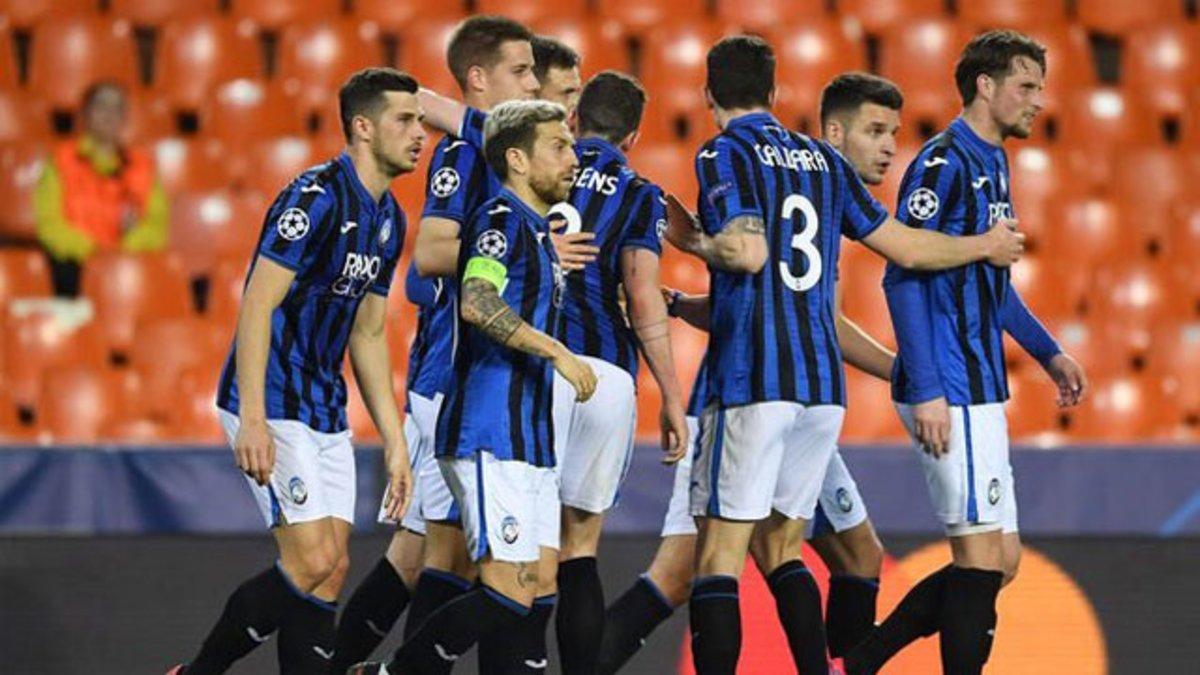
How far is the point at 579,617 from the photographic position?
533 centimetres

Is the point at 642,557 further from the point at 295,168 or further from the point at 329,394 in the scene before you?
the point at 295,168

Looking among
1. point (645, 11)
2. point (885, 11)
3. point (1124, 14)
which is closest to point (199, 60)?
point (645, 11)

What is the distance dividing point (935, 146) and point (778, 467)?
93 cm

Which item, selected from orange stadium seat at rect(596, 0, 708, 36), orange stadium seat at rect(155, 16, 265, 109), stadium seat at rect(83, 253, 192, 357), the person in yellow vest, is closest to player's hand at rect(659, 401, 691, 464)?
stadium seat at rect(83, 253, 192, 357)

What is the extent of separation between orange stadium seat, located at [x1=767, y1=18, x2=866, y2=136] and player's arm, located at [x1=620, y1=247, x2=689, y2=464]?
3746mm

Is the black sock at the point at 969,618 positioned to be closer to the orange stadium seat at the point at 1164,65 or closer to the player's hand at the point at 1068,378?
the player's hand at the point at 1068,378

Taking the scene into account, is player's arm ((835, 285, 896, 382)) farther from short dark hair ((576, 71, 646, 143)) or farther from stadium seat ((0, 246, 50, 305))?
stadium seat ((0, 246, 50, 305))

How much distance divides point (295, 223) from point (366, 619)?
1115 millimetres

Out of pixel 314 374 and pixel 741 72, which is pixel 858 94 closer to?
pixel 741 72

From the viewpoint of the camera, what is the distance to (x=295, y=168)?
905 centimetres

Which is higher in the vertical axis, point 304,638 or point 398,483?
point 398,483

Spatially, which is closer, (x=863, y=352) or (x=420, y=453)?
(x=420, y=453)

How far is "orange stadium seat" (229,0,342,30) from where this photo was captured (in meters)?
9.63

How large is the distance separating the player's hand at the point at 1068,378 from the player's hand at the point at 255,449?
207 centimetres
